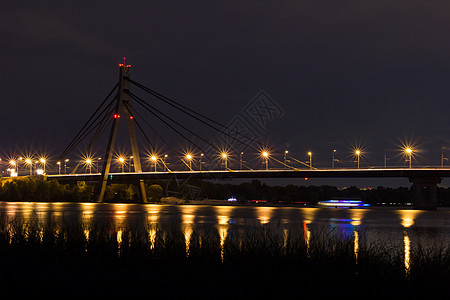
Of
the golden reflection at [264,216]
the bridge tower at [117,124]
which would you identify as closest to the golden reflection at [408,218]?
the golden reflection at [264,216]

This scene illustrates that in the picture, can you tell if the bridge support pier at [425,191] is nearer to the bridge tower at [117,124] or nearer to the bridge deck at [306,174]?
the bridge deck at [306,174]

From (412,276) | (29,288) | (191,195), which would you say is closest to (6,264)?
(29,288)

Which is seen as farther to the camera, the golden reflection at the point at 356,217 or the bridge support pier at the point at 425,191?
the bridge support pier at the point at 425,191

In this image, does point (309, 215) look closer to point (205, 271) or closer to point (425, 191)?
point (425, 191)

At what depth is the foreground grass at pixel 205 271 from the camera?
379 inches

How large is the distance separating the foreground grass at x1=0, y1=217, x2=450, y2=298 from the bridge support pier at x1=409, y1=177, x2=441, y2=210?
78448mm

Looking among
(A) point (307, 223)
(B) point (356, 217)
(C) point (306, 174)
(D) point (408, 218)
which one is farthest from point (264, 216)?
(C) point (306, 174)

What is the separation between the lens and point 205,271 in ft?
36.4

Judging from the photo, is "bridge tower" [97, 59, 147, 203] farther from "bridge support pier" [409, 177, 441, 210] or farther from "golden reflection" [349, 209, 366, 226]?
"bridge support pier" [409, 177, 441, 210]

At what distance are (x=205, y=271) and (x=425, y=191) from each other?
272ft

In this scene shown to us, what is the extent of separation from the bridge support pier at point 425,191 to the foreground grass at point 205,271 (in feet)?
257

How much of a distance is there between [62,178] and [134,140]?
105ft

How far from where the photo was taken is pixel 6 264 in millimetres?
11484

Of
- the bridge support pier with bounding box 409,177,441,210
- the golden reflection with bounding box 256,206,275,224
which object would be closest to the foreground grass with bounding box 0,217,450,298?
the golden reflection with bounding box 256,206,275,224
